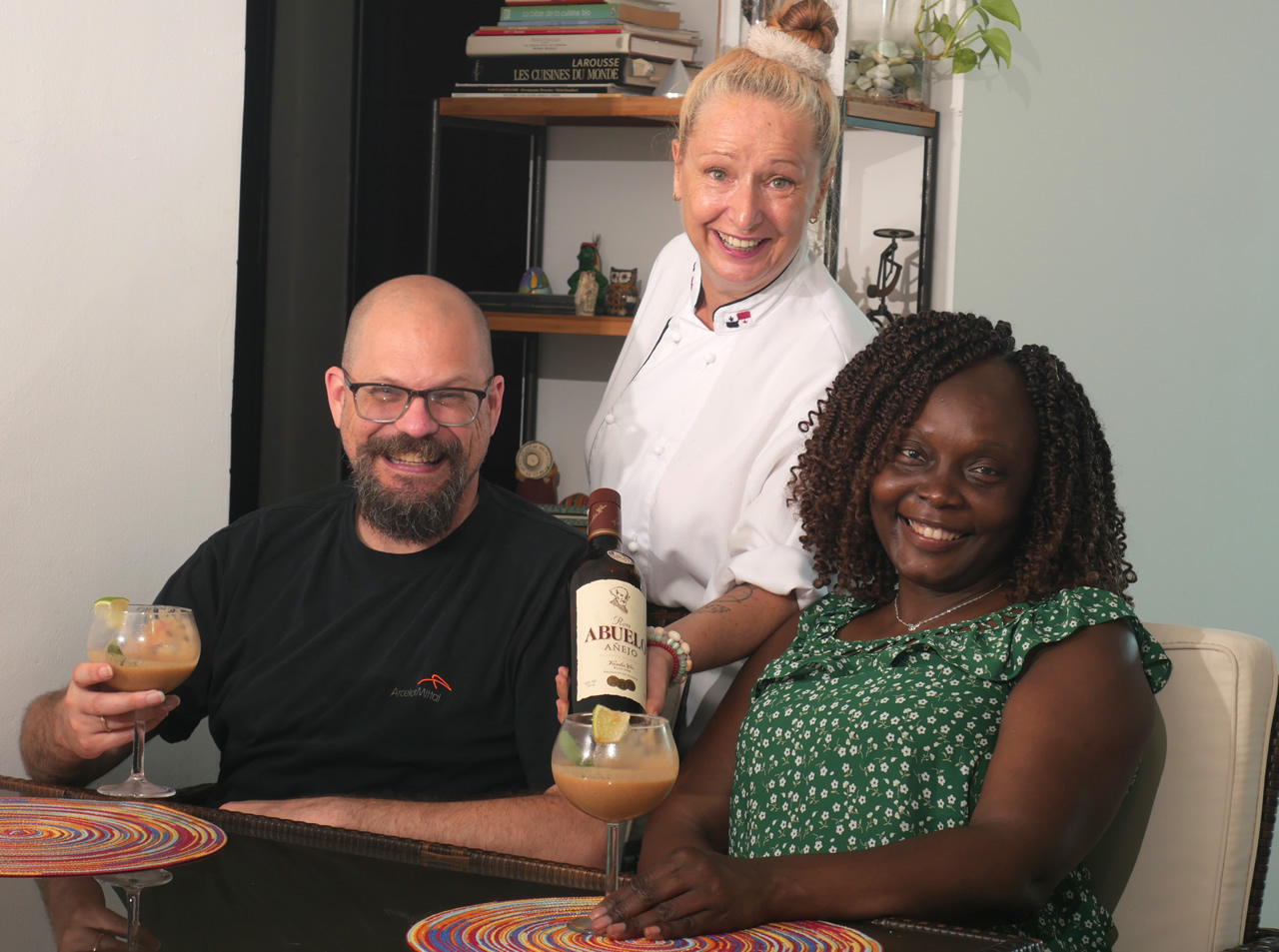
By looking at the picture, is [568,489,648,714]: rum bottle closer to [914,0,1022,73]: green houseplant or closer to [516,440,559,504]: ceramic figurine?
[516,440,559,504]: ceramic figurine

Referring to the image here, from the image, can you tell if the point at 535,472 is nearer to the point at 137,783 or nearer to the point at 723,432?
the point at 723,432

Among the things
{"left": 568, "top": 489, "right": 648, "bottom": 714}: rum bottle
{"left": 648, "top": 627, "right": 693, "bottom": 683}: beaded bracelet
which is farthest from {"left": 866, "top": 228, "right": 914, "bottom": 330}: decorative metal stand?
{"left": 568, "top": 489, "right": 648, "bottom": 714}: rum bottle

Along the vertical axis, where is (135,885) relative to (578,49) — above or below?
below

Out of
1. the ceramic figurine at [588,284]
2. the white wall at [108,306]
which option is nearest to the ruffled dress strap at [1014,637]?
the white wall at [108,306]

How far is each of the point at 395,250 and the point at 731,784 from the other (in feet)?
5.86

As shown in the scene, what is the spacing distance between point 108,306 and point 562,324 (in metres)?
1.41

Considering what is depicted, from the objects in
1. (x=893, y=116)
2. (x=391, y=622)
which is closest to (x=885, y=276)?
(x=893, y=116)

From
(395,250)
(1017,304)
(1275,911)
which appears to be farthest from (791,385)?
(1275,911)

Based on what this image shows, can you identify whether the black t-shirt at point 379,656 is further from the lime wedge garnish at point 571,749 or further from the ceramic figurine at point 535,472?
the ceramic figurine at point 535,472

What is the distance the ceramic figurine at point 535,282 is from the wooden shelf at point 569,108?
15.0 inches

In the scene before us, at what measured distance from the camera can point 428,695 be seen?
68.9 inches

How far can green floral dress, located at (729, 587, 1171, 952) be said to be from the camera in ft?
4.63

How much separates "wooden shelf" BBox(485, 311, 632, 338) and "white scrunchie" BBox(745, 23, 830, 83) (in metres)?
1.14

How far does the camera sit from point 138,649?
5.05ft
